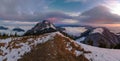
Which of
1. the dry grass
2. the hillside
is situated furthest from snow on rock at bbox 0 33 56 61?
the dry grass

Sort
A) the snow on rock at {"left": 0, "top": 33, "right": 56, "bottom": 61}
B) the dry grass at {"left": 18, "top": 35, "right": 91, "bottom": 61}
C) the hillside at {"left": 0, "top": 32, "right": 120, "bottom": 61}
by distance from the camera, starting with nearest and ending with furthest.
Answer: the dry grass at {"left": 18, "top": 35, "right": 91, "bottom": 61} < the hillside at {"left": 0, "top": 32, "right": 120, "bottom": 61} < the snow on rock at {"left": 0, "top": 33, "right": 56, "bottom": 61}

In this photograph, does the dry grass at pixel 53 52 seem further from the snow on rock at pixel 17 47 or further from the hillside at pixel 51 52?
the snow on rock at pixel 17 47

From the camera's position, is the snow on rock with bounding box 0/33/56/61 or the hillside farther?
the snow on rock with bounding box 0/33/56/61

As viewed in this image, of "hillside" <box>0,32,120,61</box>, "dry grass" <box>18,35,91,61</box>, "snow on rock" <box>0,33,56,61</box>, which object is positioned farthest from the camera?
"snow on rock" <box>0,33,56,61</box>

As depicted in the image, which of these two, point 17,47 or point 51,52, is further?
point 17,47

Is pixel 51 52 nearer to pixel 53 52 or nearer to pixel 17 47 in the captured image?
pixel 53 52

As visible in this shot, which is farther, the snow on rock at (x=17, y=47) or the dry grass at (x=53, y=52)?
the snow on rock at (x=17, y=47)

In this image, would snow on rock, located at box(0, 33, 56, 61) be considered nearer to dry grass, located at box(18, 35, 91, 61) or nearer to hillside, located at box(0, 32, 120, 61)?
hillside, located at box(0, 32, 120, 61)

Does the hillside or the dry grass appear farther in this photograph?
the hillside

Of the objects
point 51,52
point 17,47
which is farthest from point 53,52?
point 17,47

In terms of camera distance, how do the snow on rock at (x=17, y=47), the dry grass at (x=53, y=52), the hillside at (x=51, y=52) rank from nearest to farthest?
the dry grass at (x=53, y=52) < the hillside at (x=51, y=52) < the snow on rock at (x=17, y=47)

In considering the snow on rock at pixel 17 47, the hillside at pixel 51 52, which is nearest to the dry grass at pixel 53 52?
the hillside at pixel 51 52

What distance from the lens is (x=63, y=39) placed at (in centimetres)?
4025

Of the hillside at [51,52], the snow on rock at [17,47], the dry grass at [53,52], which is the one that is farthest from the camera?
the snow on rock at [17,47]
